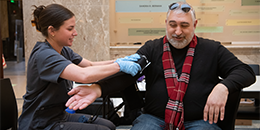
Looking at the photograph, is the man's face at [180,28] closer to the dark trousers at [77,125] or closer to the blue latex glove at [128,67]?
the blue latex glove at [128,67]

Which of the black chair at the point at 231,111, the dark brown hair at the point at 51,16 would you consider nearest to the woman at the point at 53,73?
the dark brown hair at the point at 51,16

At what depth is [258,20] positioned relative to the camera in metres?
4.14

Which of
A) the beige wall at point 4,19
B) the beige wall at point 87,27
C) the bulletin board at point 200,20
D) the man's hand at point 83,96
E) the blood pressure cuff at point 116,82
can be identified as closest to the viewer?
the man's hand at point 83,96

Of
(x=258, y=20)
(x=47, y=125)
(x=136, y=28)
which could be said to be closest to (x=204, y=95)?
(x=47, y=125)

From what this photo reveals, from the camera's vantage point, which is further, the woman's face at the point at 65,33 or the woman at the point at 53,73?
the woman's face at the point at 65,33

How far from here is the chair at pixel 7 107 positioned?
161cm

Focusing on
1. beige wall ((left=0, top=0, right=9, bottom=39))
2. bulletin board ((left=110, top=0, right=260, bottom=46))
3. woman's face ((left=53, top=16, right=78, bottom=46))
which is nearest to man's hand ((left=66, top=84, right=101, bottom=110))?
woman's face ((left=53, top=16, right=78, bottom=46))

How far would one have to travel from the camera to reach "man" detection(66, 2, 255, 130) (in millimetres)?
1385

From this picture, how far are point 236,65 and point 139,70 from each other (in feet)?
2.25

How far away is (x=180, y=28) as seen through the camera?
1.62m

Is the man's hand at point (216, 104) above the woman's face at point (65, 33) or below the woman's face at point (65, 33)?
below

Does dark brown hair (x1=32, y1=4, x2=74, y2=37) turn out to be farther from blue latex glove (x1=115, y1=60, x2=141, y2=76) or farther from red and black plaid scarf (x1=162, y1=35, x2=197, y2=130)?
red and black plaid scarf (x1=162, y1=35, x2=197, y2=130)

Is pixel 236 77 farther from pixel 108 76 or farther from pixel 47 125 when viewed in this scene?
pixel 47 125

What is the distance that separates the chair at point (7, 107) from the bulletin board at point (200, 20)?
269 centimetres
